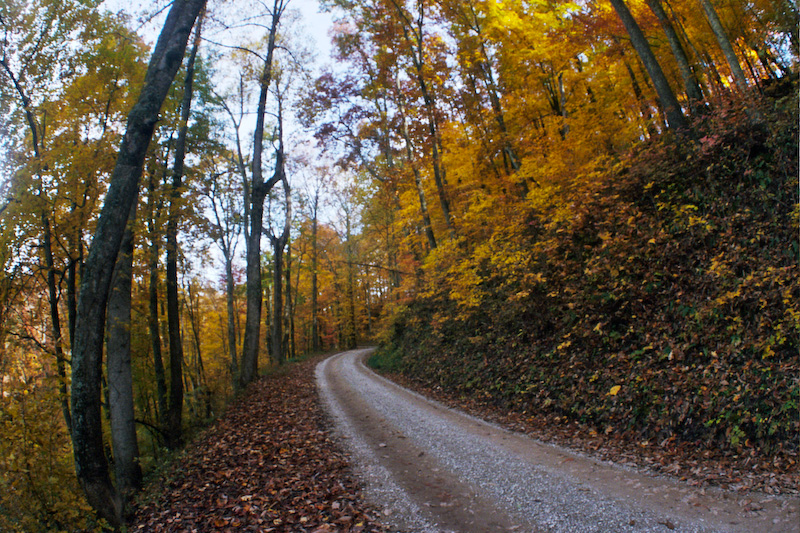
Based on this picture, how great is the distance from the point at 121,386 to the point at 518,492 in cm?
636

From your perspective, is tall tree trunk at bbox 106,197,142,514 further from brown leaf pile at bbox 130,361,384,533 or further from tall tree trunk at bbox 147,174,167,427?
tall tree trunk at bbox 147,174,167,427

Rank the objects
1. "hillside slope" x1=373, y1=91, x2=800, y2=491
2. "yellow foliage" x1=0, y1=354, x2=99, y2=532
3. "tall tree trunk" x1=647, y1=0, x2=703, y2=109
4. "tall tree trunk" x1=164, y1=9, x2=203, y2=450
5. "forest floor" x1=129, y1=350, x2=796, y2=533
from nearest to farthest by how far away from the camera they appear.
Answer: "forest floor" x1=129, y1=350, x2=796, y2=533 → "yellow foliage" x1=0, y1=354, x2=99, y2=532 → "hillside slope" x1=373, y1=91, x2=800, y2=491 → "tall tree trunk" x1=647, y1=0, x2=703, y2=109 → "tall tree trunk" x1=164, y1=9, x2=203, y2=450

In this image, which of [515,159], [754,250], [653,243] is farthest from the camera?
[515,159]

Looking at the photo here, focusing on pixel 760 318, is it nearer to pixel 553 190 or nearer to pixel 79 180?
pixel 553 190

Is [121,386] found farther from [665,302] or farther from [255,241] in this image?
[665,302]

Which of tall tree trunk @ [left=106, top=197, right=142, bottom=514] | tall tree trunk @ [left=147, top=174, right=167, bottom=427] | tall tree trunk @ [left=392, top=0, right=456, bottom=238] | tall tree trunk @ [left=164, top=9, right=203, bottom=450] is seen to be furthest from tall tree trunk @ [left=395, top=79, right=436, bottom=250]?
tall tree trunk @ [left=106, top=197, right=142, bottom=514]

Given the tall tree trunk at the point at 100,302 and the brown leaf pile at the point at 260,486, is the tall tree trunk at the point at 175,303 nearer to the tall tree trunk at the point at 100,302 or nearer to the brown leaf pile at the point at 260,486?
the brown leaf pile at the point at 260,486

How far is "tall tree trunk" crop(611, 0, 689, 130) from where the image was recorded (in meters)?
8.30

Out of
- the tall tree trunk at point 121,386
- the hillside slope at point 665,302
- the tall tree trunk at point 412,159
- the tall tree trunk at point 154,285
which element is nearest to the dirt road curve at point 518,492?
the hillside slope at point 665,302

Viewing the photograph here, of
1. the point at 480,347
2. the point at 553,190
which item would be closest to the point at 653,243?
the point at 553,190

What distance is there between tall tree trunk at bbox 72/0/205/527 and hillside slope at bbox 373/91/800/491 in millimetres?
6322

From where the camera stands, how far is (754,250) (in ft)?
18.6

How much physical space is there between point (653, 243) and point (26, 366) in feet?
44.9

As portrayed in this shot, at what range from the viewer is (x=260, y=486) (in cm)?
483
